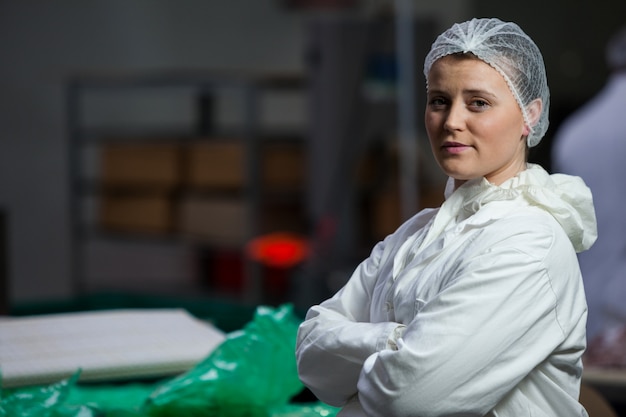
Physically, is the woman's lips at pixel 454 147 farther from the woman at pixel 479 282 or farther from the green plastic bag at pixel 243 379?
the green plastic bag at pixel 243 379

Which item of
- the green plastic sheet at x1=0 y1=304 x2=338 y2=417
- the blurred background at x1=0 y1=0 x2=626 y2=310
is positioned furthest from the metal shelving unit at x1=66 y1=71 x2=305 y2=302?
the green plastic sheet at x1=0 y1=304 x2=338 y2=417

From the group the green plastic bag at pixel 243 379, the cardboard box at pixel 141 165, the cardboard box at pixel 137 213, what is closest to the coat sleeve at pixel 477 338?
the green plastic bag at pixel 243 379

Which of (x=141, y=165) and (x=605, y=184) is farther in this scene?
(x=141, y=165)

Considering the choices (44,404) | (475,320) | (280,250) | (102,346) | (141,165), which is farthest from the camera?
(141,165)

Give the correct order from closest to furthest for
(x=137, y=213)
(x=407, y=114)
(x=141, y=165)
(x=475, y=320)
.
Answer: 1. (x=475, y=320)
2. (x=407, y=114)
3. (x=141, y=165)
4. (x=137, y=213)

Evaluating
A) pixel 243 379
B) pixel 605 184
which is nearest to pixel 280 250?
pixel 605 184

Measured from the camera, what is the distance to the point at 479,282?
1272 millimetres

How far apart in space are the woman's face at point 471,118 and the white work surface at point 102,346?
106 centimetres

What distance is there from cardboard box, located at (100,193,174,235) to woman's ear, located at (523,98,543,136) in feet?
14.6

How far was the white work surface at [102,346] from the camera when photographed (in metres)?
2.15

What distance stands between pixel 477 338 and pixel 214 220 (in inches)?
171

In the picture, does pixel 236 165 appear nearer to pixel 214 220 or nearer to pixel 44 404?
pixel 214 220

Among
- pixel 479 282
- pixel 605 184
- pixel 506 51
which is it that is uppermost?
pixel 506 51

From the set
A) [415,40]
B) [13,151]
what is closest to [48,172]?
[13,151]
